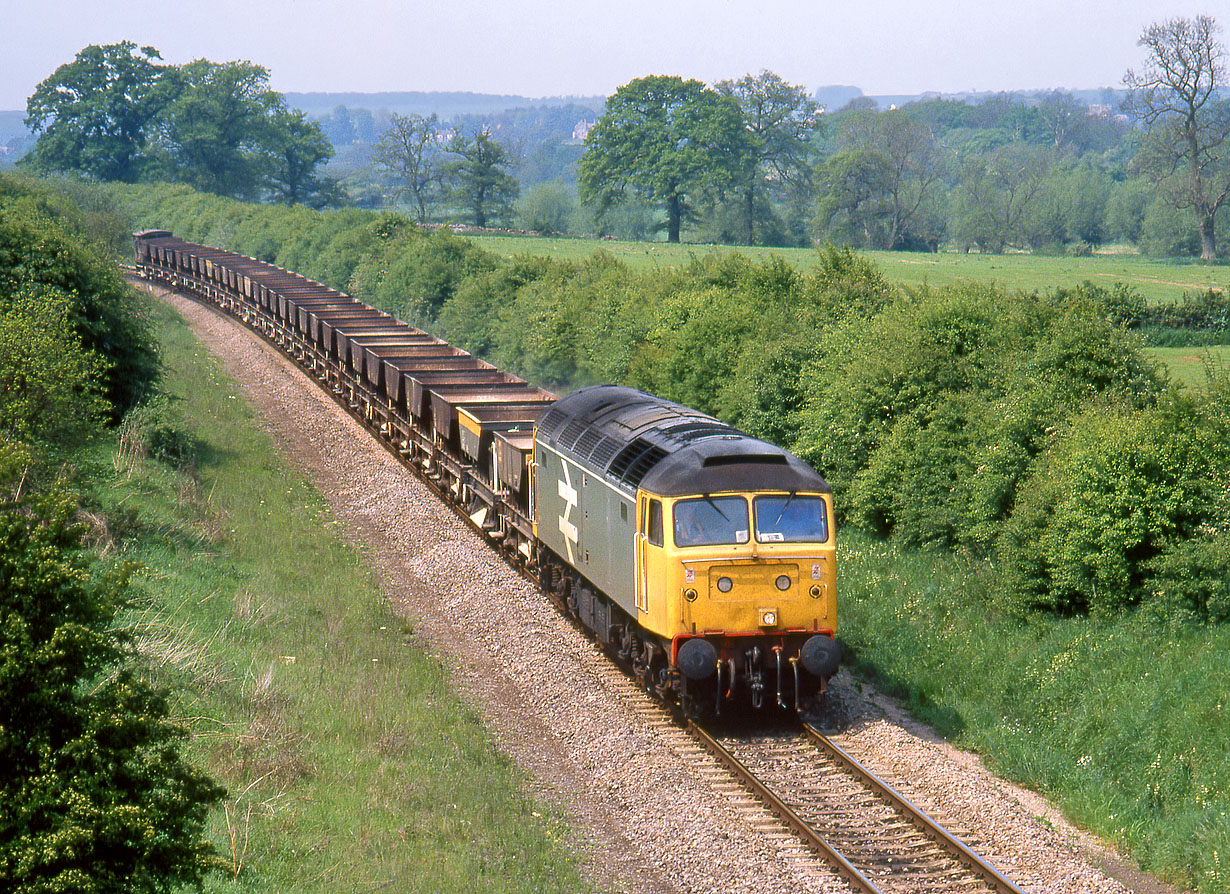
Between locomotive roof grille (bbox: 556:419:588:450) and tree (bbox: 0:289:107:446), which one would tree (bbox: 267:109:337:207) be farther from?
locomotive roof grille (bbox: 556:419:588:450)

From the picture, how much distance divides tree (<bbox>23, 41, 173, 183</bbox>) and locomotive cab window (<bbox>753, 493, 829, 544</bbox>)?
110 metres

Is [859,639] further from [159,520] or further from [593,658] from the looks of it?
[159,520]

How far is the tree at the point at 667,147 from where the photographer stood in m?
91.1

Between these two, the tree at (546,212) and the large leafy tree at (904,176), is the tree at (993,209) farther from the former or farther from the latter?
the tree at (546,212)

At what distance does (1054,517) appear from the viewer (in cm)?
1630

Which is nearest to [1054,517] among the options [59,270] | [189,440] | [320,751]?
[320,751]

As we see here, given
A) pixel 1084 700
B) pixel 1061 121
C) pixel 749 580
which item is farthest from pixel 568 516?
pixel 1061 121

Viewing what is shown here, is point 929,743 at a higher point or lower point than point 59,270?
lower

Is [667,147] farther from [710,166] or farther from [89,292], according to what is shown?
[89,292]

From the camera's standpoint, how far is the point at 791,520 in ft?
45.6

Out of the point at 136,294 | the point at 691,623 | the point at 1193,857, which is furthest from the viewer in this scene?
the point at 136,294

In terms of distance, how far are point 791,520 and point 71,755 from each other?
8852 mm

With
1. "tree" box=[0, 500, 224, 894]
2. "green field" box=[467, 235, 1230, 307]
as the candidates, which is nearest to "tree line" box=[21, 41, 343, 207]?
"green field" box=[467, 235, 1230, 307]

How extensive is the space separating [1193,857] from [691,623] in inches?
219
